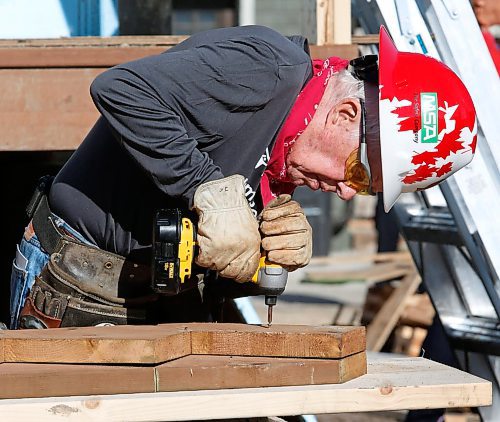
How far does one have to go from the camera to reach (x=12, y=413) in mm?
2510

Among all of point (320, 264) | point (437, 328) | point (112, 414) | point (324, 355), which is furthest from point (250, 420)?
point (320, 264)

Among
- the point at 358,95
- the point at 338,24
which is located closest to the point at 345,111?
the point at 358,95

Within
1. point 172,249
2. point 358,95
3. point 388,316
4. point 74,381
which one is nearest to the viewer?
point 74,381

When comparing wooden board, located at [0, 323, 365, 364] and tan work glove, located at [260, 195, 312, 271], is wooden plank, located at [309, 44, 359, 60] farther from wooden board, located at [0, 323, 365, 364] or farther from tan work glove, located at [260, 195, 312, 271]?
wooden board, located at [0, 323, 365, 364]

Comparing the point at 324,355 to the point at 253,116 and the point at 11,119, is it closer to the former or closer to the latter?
the point at 253,116

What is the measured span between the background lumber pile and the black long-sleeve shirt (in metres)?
0.44

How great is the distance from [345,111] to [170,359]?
3.18 feet

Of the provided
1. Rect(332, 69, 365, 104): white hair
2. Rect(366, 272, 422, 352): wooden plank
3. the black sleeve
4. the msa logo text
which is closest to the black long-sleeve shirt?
the black sleeve

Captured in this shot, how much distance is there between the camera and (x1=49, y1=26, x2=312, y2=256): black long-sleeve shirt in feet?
9.44

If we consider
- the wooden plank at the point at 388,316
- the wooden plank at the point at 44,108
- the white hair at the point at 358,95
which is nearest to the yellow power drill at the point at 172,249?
the white hair at the point at 358,95

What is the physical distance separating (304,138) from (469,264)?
5.60 ft

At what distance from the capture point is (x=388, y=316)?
7793 mm

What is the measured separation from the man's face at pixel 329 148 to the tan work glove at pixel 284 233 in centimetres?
32

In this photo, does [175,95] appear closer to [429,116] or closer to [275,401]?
[429,116]
